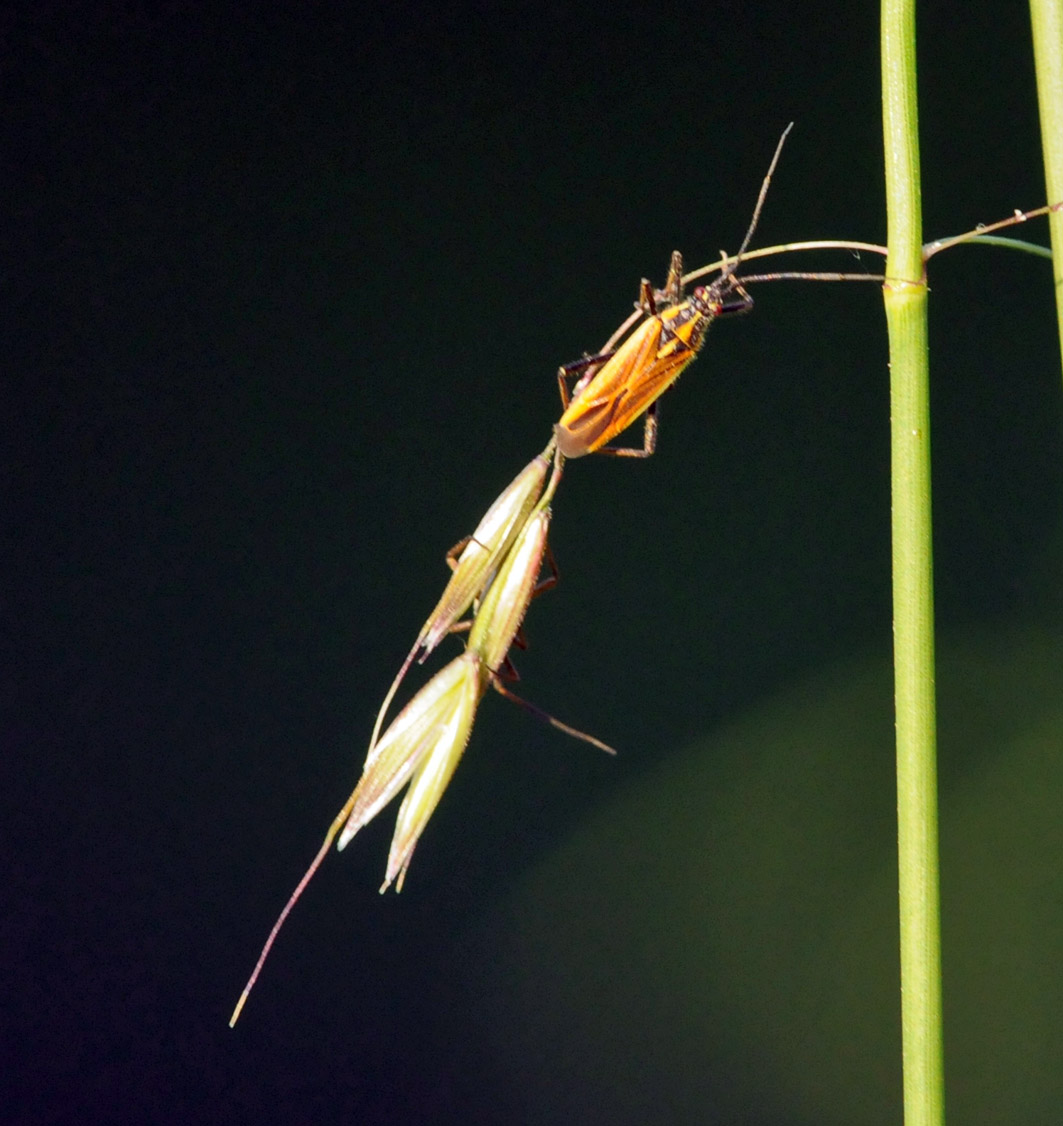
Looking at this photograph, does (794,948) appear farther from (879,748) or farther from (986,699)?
(986,699)

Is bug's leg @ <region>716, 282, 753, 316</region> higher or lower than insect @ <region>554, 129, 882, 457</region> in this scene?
higher

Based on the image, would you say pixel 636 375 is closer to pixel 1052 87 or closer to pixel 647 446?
pixel 647 446

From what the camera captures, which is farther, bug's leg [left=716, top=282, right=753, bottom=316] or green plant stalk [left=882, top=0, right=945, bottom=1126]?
bug's leg [left=716, top=282, right=753, bottom=316]

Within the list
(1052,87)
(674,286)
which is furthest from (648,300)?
(1052,87)

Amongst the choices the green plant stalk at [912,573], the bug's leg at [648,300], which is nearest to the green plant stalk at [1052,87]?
the green plant stalk at [912,573]

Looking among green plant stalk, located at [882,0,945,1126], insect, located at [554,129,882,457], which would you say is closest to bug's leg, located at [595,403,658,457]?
insect, located at [554,129,882,457]

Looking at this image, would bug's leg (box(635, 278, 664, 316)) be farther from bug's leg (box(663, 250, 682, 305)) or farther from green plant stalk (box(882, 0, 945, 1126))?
green plant stalk (box(882, 0, 945, 1126))

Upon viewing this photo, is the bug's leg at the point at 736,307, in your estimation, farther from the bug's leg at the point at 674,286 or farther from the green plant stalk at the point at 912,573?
the green plant stalk at the point at 912,573

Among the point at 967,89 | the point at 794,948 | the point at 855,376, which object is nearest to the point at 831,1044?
the point at 794,948
